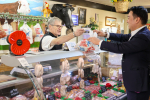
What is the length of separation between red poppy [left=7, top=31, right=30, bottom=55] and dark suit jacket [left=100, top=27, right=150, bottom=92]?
881mm

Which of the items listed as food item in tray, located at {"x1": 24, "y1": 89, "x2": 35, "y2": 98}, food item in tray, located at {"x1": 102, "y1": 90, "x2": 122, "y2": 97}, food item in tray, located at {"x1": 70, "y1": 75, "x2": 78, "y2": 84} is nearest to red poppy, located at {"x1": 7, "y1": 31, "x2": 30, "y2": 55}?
food item in tray, located at {"x1": 24, "y1": 89, "x2": 35, "y2": 98}

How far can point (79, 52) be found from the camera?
213 centimetres

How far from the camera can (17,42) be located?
1.58m

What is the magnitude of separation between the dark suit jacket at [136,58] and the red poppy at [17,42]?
0.88 metres

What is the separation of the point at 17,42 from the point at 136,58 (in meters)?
1.37

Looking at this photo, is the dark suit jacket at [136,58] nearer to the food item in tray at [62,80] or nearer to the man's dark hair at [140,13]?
the man's dark hair at [140,13]

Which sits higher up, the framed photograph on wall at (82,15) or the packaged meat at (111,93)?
the framed photograph on wall at (82,15)

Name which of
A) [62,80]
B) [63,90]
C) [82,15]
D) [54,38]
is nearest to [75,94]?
[63,90]

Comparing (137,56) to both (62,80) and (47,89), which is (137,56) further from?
(47,89)

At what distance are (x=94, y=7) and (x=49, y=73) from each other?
7.70m

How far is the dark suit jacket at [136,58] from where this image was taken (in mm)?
1746

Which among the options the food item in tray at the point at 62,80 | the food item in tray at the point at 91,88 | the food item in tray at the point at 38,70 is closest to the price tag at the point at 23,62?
the food item in tray at the point at 38,70

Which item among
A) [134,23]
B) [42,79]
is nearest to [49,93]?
[42,79]

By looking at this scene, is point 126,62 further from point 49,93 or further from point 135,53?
point 49,93
